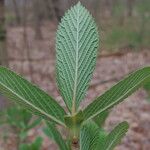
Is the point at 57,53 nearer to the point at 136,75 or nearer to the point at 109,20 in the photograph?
the point at 136,75

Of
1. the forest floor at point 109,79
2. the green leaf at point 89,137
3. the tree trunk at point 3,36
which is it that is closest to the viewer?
the green leaf at point 89,137

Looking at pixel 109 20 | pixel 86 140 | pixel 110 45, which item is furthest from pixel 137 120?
pixel 109 20

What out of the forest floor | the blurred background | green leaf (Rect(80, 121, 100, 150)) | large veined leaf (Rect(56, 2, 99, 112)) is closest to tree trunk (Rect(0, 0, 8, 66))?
the blurred background

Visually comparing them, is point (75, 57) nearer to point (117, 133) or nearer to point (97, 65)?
point (117, 133)

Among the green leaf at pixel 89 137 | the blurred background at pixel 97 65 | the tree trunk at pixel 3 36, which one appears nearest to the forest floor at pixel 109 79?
the blurred background at pixel 97 65

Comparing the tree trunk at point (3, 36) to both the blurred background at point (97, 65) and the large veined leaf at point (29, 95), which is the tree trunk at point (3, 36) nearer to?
the blurred background at point (97, 65)

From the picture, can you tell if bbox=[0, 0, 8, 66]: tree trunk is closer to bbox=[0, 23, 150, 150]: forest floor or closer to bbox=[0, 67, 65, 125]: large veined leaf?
bbox=[0, 23, 150, 150]: forest floor
